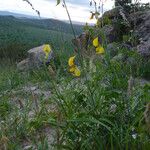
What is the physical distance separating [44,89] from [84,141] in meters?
4.14

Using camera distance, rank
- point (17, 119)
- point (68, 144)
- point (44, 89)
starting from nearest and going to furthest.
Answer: point (68, 144)
point (17, 119)
point (44, 89)

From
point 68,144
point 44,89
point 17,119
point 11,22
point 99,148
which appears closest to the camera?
point 99,148

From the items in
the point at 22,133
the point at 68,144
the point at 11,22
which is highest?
the point at 68,144

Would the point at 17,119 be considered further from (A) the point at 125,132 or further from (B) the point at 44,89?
(B) the point at 44,89

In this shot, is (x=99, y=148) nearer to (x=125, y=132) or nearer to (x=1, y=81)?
(x=125, y=132)

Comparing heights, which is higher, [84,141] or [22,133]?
[84,141]

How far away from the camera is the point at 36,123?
4.62m

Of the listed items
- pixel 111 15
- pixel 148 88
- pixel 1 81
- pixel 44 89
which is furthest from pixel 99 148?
pixel 111 15

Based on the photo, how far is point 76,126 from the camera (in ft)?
11.9

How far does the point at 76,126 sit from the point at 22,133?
4.34ft

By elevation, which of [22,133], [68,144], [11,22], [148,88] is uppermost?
[148,88]

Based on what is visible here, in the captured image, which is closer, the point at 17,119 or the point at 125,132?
the point at 125,132

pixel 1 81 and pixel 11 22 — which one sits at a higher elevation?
pixel 1 81

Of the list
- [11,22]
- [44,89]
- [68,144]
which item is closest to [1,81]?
[44,89]
